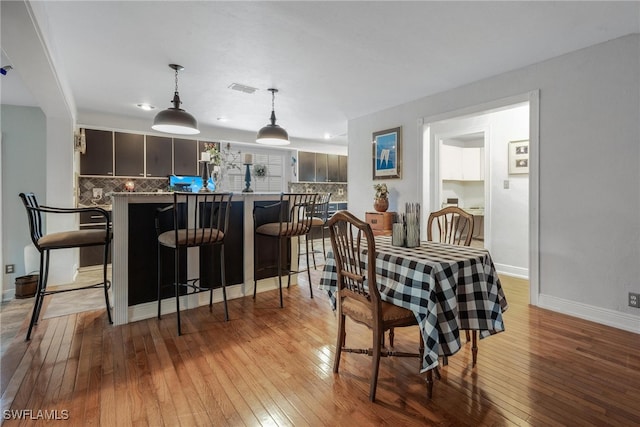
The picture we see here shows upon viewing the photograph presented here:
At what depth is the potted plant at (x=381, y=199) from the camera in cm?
459

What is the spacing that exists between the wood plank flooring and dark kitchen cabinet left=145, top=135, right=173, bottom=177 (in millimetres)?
3330

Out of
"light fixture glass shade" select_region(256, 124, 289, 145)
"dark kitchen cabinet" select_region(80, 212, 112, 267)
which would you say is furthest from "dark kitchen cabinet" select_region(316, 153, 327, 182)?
"dark kitchen cabinet" select_region(80, 212, 112, 267)

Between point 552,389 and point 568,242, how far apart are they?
A: 5.70 ft

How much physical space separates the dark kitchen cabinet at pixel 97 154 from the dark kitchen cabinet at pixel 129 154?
0.10 m

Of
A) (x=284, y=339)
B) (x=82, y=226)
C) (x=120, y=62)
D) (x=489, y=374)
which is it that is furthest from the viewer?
(x=82, y=226)

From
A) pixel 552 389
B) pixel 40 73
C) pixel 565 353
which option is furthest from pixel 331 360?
pixel 40 73

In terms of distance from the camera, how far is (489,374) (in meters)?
1.92

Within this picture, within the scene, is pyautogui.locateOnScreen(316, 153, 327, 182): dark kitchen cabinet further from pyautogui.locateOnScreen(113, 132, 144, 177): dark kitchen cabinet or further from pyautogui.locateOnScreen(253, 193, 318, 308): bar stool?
pyautogui.locateOnScreen(253, 193, 318, 308): bar stool

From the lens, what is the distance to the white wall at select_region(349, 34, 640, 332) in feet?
8.51

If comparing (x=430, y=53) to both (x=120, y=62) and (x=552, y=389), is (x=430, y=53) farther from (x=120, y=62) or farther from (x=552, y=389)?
(x=120, y=62)

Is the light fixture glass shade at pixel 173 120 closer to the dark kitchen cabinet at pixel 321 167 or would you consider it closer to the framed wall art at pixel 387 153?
the framed wall art at pixel 387 153

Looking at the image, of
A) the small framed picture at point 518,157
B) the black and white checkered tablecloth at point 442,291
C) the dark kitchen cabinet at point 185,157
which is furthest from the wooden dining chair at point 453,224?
the dark kitchen cabinet at point 185,157

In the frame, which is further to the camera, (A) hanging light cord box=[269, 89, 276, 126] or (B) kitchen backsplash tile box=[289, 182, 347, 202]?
(B) kitchen backsplash tile box=[289, 182, 347, 202]

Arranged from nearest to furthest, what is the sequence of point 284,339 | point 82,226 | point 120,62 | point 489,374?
1. point 489,374
2. point 284,339
3. point 120,62
4. point 82,226
